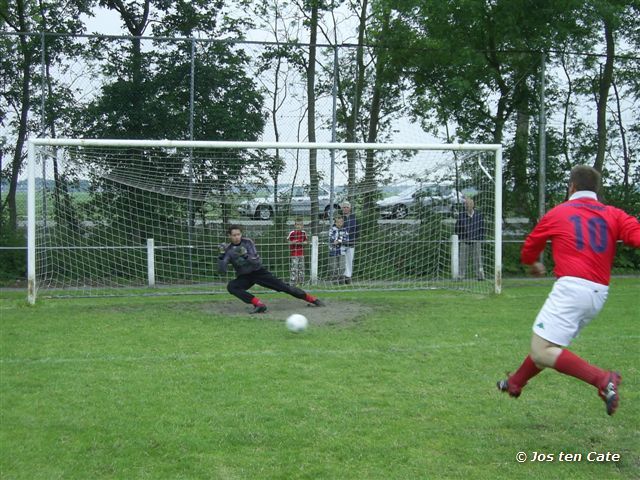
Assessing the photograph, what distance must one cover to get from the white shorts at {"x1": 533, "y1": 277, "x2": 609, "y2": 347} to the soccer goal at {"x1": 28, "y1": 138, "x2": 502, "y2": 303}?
8255 millimetres

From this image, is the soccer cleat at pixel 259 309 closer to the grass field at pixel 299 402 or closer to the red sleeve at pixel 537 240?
the grass field at pixel 299 402

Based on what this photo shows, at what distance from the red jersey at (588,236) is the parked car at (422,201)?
30.5 feet

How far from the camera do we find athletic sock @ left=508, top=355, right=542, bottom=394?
518 centimetres

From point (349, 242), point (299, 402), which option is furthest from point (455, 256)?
point (299, 402)

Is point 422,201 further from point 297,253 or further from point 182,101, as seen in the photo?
point 182,101

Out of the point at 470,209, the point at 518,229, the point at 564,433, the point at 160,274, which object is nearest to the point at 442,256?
the point at 470,209

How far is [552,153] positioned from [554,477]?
13.3 meters

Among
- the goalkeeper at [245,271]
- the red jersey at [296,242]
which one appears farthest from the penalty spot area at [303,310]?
the red jersey at [296,242]

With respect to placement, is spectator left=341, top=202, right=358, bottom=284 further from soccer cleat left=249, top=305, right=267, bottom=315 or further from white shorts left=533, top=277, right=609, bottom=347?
white shorts left=533, top=277, right=609, bottom=347

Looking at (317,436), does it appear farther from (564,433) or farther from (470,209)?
(470,209)

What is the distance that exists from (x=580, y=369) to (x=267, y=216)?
397 inches

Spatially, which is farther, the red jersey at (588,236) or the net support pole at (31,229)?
the net support pole at (31,229)

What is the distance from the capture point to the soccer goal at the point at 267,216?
44.8 ft

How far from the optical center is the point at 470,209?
47.3ft
